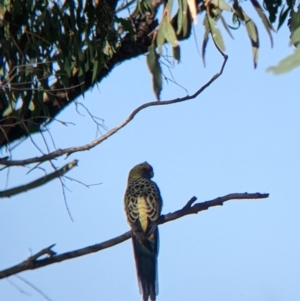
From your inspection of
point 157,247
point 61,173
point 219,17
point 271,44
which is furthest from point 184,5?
point 157,247

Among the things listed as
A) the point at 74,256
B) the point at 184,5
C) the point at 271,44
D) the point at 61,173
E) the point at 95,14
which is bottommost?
the point at 74,256

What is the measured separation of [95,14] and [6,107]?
25.5 inches

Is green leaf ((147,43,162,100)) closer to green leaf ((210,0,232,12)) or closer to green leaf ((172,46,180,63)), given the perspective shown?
green leaf ((172,46,180,63))

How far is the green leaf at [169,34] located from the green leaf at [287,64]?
2.09 metres

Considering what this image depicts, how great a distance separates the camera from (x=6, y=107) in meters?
4.23

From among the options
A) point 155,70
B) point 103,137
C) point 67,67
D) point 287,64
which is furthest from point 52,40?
point 287,64

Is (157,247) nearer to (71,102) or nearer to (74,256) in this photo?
(71,102)

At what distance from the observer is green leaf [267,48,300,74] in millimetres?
1188

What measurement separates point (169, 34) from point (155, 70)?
0.57 ft

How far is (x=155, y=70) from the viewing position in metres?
3.45

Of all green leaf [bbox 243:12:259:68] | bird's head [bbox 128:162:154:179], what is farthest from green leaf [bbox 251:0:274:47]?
bird's head [bbox 128:162:154:179]

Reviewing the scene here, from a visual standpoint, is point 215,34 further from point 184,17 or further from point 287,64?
point 287,64

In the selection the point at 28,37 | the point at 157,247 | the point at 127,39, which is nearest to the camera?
the point at 28,37

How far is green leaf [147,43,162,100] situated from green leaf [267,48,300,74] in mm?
2011
